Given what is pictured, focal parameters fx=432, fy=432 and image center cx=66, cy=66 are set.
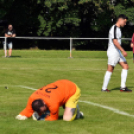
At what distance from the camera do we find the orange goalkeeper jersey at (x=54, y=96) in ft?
24.2

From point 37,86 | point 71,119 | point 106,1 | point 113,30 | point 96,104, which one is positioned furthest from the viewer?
point 106,1

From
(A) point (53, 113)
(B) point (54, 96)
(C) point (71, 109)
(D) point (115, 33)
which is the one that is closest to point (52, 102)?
(B) point (54, 96)

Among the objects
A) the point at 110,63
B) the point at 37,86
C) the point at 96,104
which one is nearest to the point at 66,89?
the point at 96,104

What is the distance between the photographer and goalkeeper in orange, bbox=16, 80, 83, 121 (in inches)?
288

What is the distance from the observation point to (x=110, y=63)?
12.2m

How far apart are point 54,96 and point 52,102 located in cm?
16

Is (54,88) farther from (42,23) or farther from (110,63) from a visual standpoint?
(42,23)

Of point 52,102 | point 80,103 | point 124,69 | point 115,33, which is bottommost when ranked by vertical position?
point 80,103

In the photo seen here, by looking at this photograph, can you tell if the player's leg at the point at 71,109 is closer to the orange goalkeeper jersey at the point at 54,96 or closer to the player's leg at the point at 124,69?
the orange goalkeeper jersey at the point at 54,96

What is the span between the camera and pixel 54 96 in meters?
7.48

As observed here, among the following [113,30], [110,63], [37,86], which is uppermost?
[113,30]

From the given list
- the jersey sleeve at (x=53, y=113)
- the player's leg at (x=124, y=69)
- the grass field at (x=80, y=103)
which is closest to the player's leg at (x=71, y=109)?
the grass field at (x=80, y=103)

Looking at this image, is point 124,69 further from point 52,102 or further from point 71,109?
point 52,102

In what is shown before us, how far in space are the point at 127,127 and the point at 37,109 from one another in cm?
159
